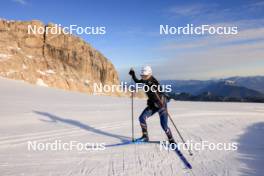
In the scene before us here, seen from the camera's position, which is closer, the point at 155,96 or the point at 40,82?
the point at 155,96

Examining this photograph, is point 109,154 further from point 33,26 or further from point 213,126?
point 33,26

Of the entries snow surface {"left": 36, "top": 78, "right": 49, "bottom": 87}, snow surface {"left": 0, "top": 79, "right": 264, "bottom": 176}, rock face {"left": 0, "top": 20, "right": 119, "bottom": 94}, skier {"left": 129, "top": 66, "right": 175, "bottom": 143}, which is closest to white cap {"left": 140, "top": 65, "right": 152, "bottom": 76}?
skier {"left": 129, "top": 66, "right": 175, "bottom": 143}

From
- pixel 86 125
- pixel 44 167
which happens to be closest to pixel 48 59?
pixel 86 125

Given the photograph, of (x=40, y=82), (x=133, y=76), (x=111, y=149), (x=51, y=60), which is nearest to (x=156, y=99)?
(x=133, y=76)

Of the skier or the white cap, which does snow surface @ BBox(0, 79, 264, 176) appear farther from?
the white cap

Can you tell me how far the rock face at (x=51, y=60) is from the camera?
69188mm

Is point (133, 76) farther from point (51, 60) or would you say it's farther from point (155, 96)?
point (51, 60)

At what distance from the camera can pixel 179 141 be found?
991 cm

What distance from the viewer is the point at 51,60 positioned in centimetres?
8419

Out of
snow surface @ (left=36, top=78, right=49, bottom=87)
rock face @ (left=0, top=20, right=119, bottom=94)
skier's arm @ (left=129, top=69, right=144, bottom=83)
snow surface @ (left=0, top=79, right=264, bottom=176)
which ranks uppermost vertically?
rock face @ (left=0, top=20, right=119, bottom=94)

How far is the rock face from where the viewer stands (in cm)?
6919

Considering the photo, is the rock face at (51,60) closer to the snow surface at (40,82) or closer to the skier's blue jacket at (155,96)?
the snow surface at (40,82)

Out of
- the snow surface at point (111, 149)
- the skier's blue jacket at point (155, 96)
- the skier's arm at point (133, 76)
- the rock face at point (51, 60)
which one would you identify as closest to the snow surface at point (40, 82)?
the rock face at point (51, 60)

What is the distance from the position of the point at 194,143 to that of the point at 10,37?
248 ft
